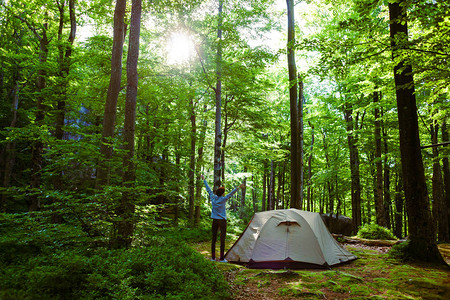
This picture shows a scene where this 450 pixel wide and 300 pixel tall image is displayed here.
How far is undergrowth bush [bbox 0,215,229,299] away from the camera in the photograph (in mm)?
3100

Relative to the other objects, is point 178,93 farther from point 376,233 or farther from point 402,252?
point 376,233

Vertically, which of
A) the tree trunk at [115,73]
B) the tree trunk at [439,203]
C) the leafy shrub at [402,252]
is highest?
the tree trunk at [115,73]

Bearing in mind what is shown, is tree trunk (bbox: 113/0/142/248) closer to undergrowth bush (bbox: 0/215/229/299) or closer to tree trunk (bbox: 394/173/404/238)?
undergrowth bush (bbox: 0/215/229/299)

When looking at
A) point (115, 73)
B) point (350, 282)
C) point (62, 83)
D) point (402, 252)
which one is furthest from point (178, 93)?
point (402, 252)

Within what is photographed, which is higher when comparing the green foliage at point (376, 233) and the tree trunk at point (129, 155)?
the tree trunk at point (129, 155)

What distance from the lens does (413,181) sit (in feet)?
20.7

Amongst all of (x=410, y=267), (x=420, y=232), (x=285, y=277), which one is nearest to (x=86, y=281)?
(x=285, y=277)

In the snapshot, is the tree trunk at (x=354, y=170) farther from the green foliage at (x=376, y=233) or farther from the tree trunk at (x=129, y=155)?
the tree trunk at (x=129, y=155)

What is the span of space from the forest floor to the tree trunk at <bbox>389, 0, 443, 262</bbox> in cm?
49

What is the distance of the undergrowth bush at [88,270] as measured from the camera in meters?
3.10

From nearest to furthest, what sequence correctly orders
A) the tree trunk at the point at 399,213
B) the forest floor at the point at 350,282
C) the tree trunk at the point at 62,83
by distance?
the forest floor at the point at 350,282 → the tree trunk at the point at 62,83 → the tree trunk at the point at 399,213

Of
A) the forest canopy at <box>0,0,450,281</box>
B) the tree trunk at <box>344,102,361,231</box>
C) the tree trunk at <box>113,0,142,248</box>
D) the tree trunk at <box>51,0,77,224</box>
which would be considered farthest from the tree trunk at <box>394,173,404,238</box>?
the tree trunk at <box>51,0,77,224</box>

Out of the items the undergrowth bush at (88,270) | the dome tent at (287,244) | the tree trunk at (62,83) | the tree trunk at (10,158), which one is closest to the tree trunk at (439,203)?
the dome tent at (287,244)

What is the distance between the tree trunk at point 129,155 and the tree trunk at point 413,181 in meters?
6.54
